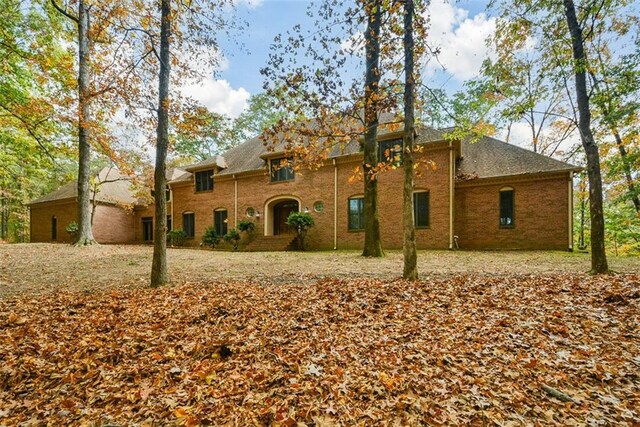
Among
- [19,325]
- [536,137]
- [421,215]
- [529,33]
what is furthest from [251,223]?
[536,137]

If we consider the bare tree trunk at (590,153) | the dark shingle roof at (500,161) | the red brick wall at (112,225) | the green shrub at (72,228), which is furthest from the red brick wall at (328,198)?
the green shrub at (72,228)

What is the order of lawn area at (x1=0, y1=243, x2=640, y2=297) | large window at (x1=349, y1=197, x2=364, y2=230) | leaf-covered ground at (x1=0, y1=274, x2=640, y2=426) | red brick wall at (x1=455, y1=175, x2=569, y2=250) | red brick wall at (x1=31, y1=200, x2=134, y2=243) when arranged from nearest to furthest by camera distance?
1. leaf-covered ground at (x1=0, y1=274, x2=640, y2=426)
2. lawn area at (x1=0, y1=243, x2=640, y2=297)
3. red brick wall at (x1=455, y1=175, x2=569, y2=250)
4. large window at (x1=349, y1=197, x2=364, y2=230)
5. red brick wall at (x1=31, y1=200, x2=134, y2=243)

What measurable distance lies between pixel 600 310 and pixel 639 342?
2.96 feet

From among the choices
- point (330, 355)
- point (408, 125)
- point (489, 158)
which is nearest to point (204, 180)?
point (408, 125)

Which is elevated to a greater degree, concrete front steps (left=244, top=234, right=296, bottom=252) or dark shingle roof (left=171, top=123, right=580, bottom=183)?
dark shingle roof (left=171, top=123, right=580, bottom=183)

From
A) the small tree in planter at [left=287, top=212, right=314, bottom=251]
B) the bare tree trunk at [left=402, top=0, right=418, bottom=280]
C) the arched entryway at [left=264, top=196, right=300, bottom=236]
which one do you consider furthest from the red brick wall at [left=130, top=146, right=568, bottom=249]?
the bare tree trunk at [left=402, top=0, right=418, bottom=280]

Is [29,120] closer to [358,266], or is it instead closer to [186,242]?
[186,242]

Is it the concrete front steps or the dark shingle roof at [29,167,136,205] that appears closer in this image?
the concrete front steps

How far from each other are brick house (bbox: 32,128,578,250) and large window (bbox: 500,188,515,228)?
40 millimetres

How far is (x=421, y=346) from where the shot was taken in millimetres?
3250

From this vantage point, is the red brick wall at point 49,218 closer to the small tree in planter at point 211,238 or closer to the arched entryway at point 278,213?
the small tree in planter at point 211,238

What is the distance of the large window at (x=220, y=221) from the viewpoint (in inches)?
755

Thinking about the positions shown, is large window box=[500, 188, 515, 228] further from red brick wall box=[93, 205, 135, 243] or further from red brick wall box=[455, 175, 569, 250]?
red brick wall box=[93, 205, 135, 243]

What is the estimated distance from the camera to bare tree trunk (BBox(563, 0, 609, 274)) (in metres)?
5.99
